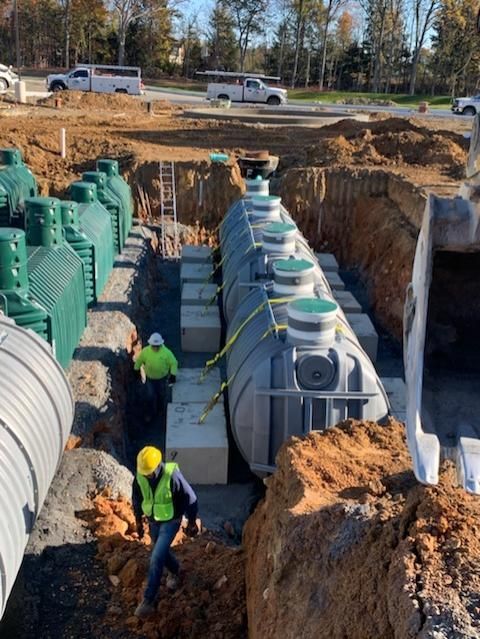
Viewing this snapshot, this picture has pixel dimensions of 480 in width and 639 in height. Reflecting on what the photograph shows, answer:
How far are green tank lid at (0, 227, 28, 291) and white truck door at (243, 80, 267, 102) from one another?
37.2 metres

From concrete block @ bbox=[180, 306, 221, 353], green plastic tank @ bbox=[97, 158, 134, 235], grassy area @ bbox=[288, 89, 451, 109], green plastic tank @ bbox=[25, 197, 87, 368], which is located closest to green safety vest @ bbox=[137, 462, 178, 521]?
green plastic tank @ bbox=[25, 197, 87, 368]

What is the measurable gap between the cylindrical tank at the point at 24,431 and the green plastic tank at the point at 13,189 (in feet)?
26.3

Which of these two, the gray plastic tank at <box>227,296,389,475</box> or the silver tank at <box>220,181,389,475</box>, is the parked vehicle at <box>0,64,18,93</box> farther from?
the gray plastic tank at <box>227,296,389,475</box>

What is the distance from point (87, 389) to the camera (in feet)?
34.8

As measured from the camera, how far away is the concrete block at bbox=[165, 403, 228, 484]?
31.3 feet

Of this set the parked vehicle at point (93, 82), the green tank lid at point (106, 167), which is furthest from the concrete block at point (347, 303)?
the parked vehicle at point (93, 82)

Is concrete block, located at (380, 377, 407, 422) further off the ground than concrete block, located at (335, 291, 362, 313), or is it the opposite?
concrete block, located at (380, 377, 407, 422)

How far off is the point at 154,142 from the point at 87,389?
17988 mm

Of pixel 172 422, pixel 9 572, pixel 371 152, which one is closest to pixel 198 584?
pixel 9 572

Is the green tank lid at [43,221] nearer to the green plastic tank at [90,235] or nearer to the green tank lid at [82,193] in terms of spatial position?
the green plastic tank at [90,235]

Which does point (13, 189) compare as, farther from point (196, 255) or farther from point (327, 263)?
point (327, 263)

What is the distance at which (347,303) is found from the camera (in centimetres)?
1555

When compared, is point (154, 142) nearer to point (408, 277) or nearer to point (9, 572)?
point (408, 277)

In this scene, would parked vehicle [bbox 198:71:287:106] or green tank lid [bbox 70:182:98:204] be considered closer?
green tank lid [bbox 70:182:98:204]
